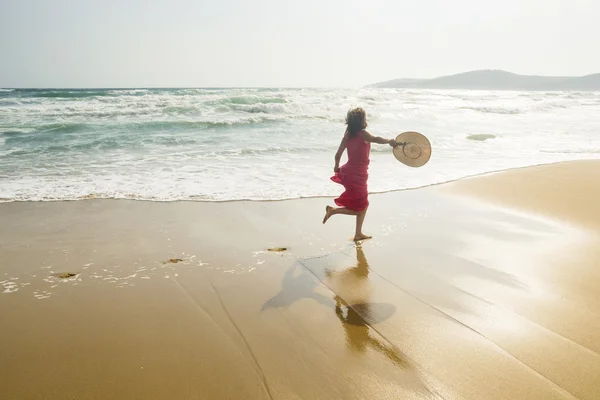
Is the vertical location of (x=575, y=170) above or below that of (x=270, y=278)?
above

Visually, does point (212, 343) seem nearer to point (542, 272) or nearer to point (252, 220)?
point (252, 220)

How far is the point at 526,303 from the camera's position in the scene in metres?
3.06

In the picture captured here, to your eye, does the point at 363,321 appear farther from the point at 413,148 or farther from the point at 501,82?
the point at 501,82

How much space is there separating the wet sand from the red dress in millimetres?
431

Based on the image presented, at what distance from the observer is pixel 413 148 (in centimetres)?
482

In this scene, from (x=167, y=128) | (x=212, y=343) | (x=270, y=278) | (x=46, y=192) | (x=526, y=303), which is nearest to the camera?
(x=212, y=343)

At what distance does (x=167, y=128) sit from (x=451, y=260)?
14.6 m

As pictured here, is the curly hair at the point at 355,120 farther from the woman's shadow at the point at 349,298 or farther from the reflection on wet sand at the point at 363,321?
the reflection on wet sand at the point at 363,321

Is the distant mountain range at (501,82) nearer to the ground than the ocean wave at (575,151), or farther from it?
farther from it

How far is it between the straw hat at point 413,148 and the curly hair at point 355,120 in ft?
1.80

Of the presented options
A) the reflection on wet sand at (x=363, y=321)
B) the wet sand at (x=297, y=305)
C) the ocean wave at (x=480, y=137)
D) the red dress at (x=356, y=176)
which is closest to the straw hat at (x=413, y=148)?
the red dress at (x=356, y=176)

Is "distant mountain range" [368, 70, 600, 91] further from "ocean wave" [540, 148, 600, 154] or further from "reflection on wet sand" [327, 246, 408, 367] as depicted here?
"reflection on wet sand" [327, 246, 408, 367]

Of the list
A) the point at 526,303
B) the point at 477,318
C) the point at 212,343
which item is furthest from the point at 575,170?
the point at 212,343

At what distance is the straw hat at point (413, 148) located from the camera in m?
4.76
